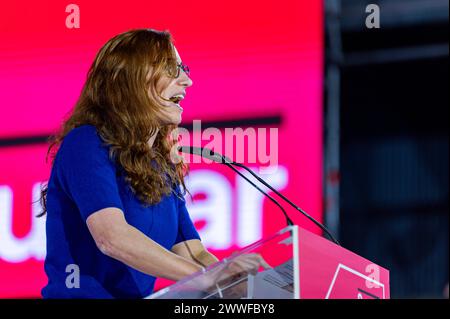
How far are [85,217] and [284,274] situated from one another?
41 cm

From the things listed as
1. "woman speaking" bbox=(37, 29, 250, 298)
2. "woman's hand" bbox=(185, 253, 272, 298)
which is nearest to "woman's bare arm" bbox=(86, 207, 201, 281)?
"woman speaking" bbox=(37, 29, 250, 298)

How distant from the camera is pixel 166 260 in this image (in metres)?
1.55

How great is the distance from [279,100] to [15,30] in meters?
1.21

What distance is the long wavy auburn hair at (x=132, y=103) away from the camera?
176cm

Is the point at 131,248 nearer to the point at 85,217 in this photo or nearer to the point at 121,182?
the point at 85,217

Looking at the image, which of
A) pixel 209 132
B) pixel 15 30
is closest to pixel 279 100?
pixel 209 132

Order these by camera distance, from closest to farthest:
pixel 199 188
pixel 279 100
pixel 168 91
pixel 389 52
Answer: pixel 168 91 → pixel 199 188 → pixel 279 100 → pixel 389 52

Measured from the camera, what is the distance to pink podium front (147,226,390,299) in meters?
1.36

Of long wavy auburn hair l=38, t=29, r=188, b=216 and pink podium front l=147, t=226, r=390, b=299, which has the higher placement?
long wavy auburn hair l=38, t=29, r=188, b=216

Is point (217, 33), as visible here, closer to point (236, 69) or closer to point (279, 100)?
point (236, 69)

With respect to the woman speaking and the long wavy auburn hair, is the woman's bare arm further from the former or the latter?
the long wavy auburn hair

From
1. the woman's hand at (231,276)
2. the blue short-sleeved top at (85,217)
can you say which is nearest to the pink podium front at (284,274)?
the woman's hand at (231,276)

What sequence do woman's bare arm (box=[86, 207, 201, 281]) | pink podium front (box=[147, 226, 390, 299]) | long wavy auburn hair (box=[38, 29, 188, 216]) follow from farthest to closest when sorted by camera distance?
long wavy auburn hair (box=[38, 29, 188, 216])
woman's bare arm (box=[86, 207, 201, 281])
pink podium front (box=[147, 226, 390, 299])

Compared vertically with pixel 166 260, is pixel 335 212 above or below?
below
